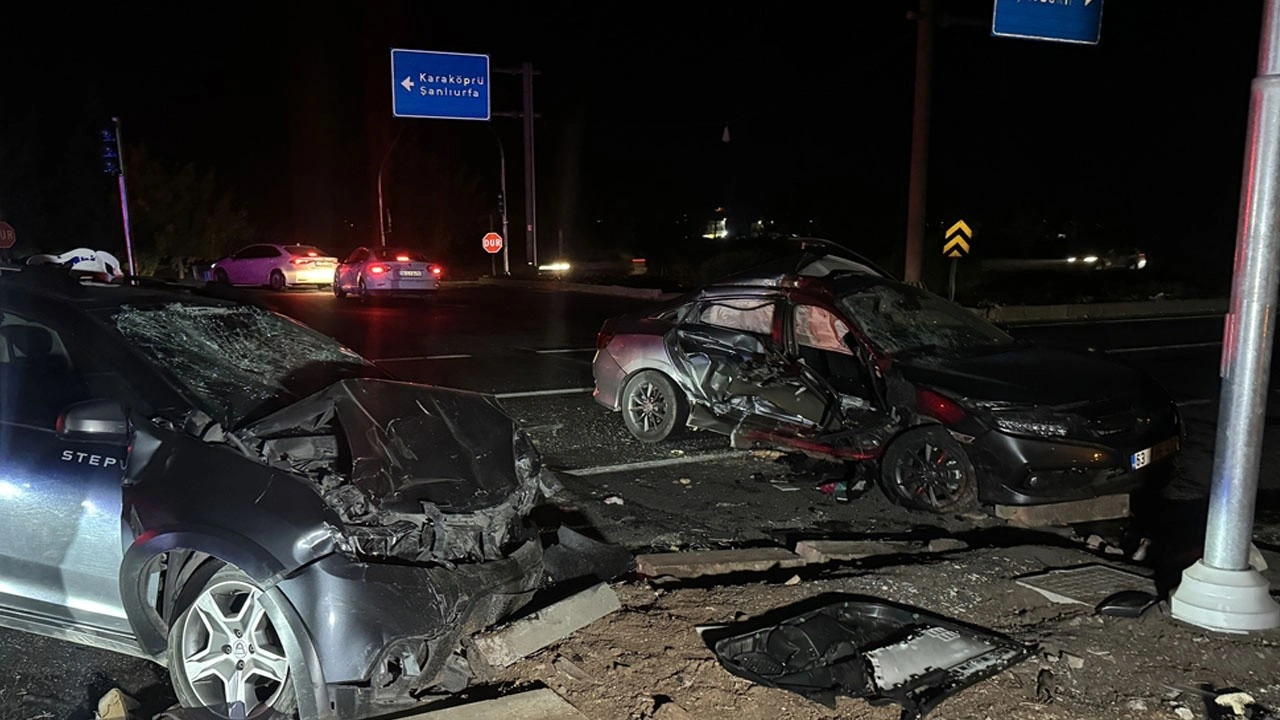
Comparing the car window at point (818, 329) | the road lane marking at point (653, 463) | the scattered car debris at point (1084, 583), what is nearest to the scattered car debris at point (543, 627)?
the scattered car debris at point (1084, 583)

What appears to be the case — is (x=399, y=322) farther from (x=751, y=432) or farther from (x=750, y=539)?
(x=750, y=539)

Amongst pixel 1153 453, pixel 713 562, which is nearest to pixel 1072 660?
pixel 713 562

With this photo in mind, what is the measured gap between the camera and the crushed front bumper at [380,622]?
11.0 ft

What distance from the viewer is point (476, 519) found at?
12.7 ft

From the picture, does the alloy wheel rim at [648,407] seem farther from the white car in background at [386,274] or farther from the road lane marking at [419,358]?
the white car in background at [386,274]

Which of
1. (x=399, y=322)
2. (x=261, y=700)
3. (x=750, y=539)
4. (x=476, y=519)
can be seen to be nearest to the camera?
(x=261, y=700)

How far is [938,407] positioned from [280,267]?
24685 mm

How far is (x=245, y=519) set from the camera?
3.43m

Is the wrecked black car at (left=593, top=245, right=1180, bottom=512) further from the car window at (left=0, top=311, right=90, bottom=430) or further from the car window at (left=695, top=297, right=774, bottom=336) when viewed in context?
the car window at (left=0, top=311, right=90, bottom=430)

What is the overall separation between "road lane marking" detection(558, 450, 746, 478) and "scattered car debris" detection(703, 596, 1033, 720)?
3.26 metres

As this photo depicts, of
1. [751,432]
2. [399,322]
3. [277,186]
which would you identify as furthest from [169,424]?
[277,186]

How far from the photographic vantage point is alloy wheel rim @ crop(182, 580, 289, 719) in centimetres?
349

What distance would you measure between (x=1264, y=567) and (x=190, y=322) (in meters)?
5.71

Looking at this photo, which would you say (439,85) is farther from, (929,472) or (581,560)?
(581,560)
